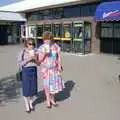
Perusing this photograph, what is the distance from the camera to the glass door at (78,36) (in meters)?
25.0

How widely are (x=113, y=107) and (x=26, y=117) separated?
2164mm

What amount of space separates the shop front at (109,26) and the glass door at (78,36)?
1304 mm

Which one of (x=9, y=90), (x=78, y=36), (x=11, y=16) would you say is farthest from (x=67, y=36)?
(x=9, y=90)

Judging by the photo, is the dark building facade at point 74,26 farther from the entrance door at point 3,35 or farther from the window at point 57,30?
the entrance door at point 3,35

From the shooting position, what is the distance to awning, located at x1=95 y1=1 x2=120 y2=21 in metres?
21.6

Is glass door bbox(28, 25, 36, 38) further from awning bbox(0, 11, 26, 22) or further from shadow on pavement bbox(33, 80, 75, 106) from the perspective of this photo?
shadow on pavement bbox(33, 80, 75, 106)

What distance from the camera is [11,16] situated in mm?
38406

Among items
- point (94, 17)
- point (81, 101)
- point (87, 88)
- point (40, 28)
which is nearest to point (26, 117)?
point (81, 101)

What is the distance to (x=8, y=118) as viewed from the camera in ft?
25.5

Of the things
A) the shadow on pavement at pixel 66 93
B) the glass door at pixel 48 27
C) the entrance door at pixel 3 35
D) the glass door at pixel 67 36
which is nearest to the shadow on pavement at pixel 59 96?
the shadow on pavement at pixel 66 93

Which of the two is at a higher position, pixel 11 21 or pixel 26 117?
pixel 11 21

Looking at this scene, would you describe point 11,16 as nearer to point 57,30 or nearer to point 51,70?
point 57,30

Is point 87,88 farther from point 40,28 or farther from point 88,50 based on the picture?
point 40,28

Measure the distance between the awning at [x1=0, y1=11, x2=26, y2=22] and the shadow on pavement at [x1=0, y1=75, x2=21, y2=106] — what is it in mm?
24945
